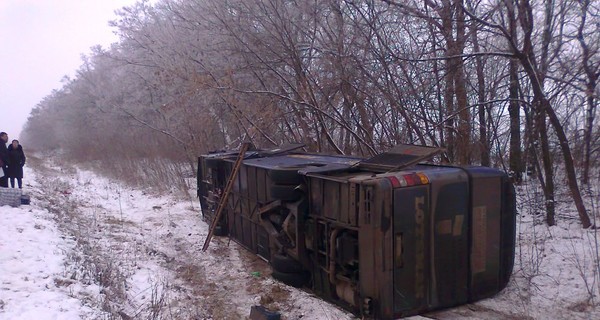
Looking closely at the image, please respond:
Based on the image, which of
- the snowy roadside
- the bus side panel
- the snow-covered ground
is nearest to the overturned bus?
the bus side panel

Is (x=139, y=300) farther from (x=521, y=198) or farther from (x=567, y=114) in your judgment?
(x=567, y=114)

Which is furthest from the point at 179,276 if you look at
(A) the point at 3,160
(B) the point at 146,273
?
(A) the point at 3,160

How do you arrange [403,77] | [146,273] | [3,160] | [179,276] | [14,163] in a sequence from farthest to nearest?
1. [14,163]
2. [3,160]
3. [403,77]
4. [179,276]
5. [146,273]

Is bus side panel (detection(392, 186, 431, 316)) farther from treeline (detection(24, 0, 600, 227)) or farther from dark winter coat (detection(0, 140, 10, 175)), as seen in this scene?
dark winter coat (detection(0, 140, 10, 175))

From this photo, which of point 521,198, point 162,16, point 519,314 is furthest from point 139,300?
point 162,16

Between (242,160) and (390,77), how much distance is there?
390 centimetres

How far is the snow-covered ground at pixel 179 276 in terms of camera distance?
18.5 feet

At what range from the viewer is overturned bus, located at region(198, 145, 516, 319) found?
215 inches

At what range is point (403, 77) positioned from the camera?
1102cm

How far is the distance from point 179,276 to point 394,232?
3601 mm

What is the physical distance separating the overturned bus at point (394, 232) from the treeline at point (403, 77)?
3.24 m

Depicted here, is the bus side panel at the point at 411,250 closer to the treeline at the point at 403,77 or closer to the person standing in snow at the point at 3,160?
the treeline at the point at 403,77

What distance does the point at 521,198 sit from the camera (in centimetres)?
1050

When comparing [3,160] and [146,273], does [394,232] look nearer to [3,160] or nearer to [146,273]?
[146,273]
